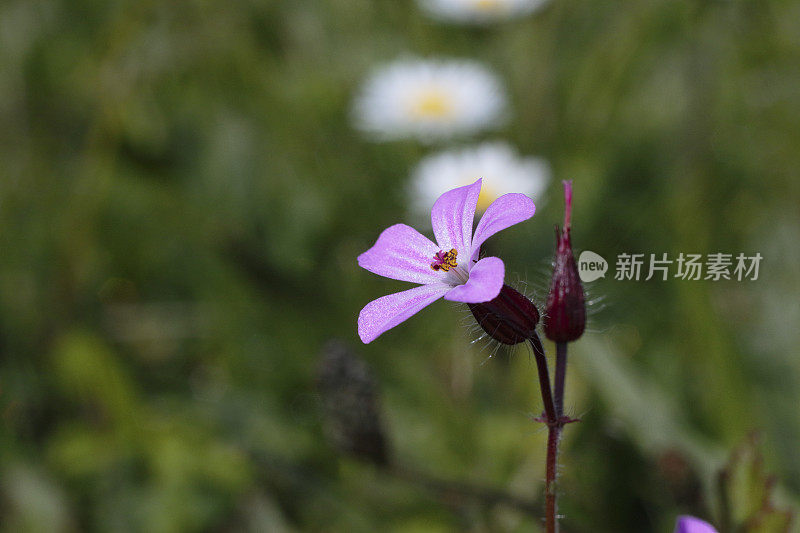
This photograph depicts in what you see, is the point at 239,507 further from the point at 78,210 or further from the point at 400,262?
the point at 400,262

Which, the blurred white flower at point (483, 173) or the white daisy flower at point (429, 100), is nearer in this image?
the blurred white flower at point (483, 173)

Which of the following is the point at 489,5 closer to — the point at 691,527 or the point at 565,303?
the point at 565,303

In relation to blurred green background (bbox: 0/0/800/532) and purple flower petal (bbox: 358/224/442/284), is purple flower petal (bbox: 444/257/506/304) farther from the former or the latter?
blurred green background (bbox: 0/0/800/532)

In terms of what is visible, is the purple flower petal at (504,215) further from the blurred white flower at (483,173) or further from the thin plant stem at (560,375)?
the blurred white flower at (483,173)

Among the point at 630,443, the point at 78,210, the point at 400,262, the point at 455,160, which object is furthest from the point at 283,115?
the point at 400,262

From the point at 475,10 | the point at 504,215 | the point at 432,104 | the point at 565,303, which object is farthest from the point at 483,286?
the point at 475,10

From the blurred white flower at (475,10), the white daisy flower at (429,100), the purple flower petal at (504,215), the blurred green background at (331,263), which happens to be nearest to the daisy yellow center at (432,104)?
the white daisy flower at (429,100)
